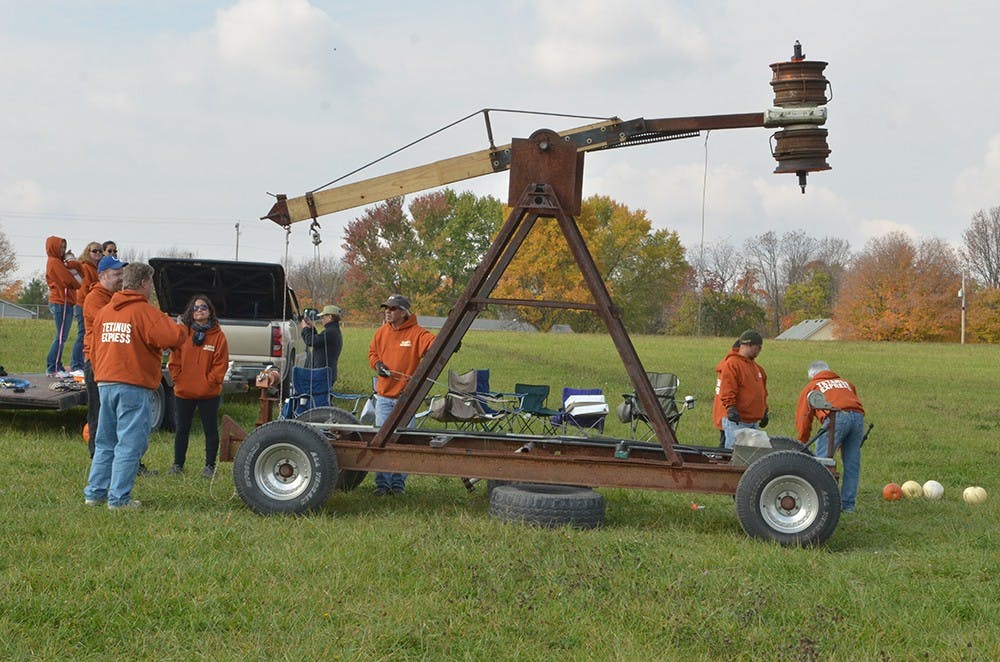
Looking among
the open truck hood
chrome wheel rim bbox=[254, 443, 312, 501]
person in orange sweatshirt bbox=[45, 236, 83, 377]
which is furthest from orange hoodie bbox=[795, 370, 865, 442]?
person in orange sweatshirt bbox=[45, 236, 83, 377]

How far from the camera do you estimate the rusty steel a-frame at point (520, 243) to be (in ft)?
27.1

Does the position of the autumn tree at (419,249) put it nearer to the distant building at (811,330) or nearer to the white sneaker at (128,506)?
the distant building at (811,330)

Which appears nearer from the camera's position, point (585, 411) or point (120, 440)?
point (120, 440)

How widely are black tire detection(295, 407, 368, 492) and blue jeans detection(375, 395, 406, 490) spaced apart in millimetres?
169

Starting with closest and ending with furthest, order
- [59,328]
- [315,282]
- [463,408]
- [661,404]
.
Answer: [463,408] → [661,404] → [59,328] → [315,282]

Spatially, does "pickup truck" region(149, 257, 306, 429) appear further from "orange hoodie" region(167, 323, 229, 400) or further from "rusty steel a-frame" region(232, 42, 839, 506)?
"rusty steel a-frame" region(232, 42, 839, 506)

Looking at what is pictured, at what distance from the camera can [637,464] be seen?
789 centimetres

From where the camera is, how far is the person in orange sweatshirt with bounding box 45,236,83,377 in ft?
44.4

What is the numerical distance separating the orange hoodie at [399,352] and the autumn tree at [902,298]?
6729cm

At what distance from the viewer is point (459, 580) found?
6.30 meters

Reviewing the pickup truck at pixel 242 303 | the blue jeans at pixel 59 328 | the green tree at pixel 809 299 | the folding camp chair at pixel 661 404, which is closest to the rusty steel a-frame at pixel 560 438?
the folding camp chair at pixel 661 404

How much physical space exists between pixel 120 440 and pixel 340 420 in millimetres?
2078

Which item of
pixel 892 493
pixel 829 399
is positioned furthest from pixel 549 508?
pixel 892 493

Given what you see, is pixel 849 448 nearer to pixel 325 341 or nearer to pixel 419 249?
pixel 325 341
